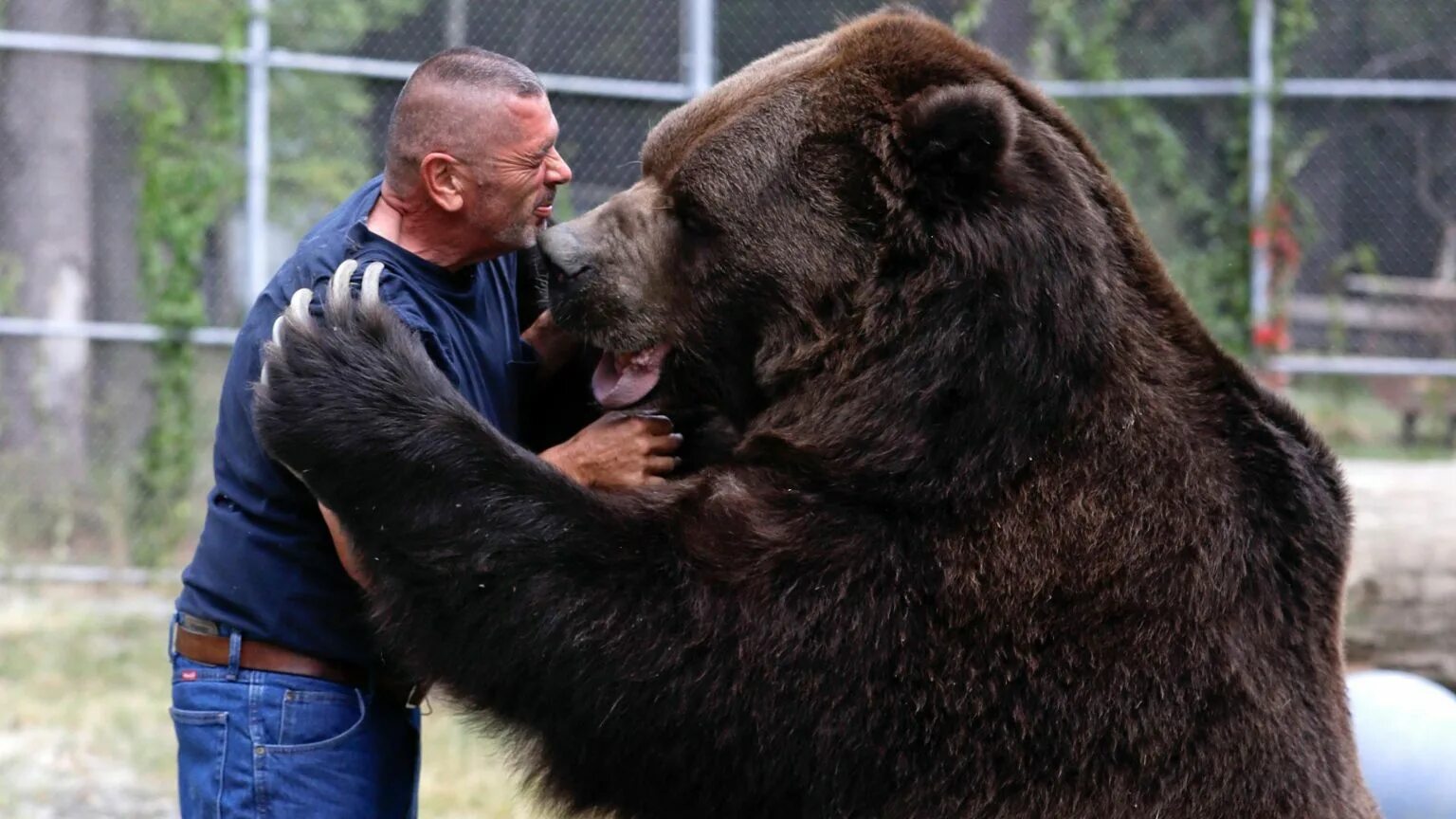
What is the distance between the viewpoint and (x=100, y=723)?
27.5 feet

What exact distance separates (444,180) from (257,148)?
7.64m

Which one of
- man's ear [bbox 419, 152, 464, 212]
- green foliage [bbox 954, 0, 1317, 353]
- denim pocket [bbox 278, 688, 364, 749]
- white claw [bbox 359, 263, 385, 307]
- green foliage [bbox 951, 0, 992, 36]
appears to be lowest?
denim pocket [bbox 278, 688, 364, 749]

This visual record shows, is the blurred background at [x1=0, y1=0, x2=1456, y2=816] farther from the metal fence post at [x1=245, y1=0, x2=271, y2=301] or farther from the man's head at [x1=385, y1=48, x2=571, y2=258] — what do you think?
the man's head at [x1=385, y1=48, x2=571, y2=258]

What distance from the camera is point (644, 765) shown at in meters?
3.20

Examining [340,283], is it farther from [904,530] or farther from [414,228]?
[904,530]

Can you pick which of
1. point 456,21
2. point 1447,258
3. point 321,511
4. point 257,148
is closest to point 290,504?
point 321,511

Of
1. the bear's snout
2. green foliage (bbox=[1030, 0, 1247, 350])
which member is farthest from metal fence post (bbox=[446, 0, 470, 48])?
the bear's snout

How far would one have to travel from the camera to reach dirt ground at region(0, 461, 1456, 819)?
728cm

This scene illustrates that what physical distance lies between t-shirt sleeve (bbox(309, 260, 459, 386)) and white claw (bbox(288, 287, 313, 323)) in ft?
0.14

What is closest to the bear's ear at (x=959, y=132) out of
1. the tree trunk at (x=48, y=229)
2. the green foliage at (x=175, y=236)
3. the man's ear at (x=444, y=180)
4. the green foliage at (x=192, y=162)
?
the man's ear at (x=444, y=180)

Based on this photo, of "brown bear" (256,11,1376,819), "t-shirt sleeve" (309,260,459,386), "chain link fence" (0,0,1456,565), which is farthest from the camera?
"chain link fence" (0,0,1456,565)

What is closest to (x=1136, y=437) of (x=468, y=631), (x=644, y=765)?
(x=644, y=765)

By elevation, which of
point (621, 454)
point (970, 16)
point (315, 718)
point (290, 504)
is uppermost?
point (970, 16)

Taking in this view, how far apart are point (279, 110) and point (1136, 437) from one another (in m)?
8.77
